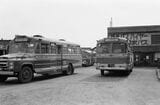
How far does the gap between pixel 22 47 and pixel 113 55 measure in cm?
660

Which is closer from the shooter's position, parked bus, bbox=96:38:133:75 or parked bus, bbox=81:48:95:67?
parked bus, bbox=96:38:133:75

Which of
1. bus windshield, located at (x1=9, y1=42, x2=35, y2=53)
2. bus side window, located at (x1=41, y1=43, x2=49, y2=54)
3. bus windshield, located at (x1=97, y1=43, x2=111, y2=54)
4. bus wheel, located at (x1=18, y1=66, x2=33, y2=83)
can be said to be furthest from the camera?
bus windshield, located at (x1=97, y1=43, x2=111, y2=54)

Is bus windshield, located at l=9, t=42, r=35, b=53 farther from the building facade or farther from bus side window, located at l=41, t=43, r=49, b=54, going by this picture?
the building facade

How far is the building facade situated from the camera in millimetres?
34688

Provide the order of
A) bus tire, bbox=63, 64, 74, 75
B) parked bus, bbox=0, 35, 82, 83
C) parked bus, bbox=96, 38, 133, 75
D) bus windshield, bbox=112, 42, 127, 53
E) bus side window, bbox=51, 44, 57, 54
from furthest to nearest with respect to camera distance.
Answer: bus tire, bbox=63, 64, 74, 75
bus windshield, bbox=112, 42, 127, 53
parked bus, bbox=96, 38, 133, 75
bus side window, bbox=51, 44, 57, 54
parked bus, bbox=0, 35, 82, 83

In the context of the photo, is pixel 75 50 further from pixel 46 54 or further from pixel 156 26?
pixel 156 26

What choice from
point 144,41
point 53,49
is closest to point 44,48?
point 53,49

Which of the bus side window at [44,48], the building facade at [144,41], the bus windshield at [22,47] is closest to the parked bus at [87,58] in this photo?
the building facade at [144,41]

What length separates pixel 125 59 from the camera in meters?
16.9

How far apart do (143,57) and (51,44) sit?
2357cm

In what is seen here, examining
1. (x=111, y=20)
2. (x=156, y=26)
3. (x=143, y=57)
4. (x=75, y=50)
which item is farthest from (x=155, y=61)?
(x=111, y=20)

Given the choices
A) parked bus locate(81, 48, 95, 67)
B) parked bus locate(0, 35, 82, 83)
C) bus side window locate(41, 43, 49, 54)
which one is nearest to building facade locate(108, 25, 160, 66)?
parked bus locate(81, 48, 95, 67)

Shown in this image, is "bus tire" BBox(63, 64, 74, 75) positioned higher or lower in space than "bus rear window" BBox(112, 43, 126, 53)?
lower

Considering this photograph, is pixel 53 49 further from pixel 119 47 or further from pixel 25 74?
pixel 119 47
